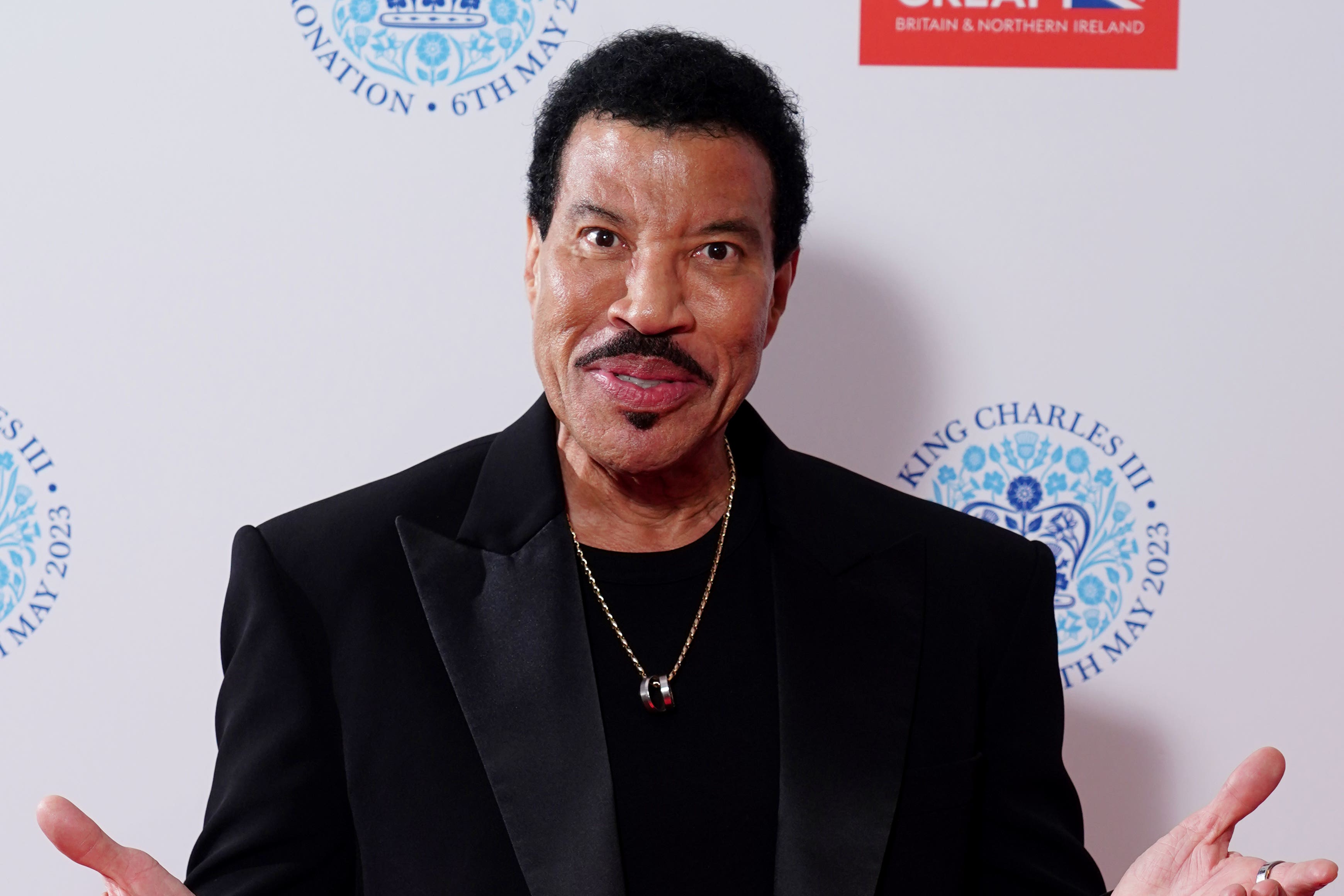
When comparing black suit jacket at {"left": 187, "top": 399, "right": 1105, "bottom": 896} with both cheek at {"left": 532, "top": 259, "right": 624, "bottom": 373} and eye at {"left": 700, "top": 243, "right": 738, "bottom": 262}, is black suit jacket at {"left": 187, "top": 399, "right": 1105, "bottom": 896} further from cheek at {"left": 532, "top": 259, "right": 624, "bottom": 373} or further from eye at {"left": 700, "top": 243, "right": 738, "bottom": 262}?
eye at {"left": 700, "top": 243, "right": 738, "bottom": 262}

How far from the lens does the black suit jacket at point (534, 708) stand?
46.3 inches

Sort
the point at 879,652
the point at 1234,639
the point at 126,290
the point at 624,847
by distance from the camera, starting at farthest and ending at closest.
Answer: the point at 1234,639, the point at 126,290, the point at 879,652, the point at 624,847

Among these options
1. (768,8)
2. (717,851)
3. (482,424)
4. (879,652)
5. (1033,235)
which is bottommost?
(717,851)

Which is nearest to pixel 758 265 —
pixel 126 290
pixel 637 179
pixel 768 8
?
pixel 637 179

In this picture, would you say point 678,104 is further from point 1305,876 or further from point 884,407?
point 1305,876

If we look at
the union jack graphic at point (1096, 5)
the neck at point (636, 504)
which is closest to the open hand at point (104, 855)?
the neck at point (636, 504)

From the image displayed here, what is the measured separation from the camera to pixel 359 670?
1227 millimetres

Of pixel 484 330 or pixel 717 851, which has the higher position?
pixel 484 330

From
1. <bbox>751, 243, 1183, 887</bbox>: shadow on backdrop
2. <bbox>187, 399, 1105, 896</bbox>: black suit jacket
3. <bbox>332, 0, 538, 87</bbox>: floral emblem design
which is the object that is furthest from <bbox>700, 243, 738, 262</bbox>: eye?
<bbox>332, 0, 538, 87</bbox>: floral emblem design

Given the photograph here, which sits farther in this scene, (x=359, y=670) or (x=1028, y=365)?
(x=1028, y=365)

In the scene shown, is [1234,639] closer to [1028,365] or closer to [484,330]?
[1028,365]

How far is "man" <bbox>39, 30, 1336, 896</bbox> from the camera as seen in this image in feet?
3.88

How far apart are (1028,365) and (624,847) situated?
904 millimetres

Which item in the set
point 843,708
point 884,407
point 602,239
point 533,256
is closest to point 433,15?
point 533,256
